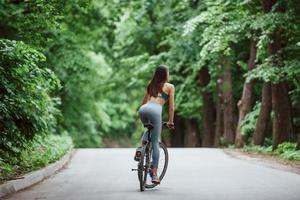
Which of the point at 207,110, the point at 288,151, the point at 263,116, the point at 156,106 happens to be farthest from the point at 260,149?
the point at 156,106

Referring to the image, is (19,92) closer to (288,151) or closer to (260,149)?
(288,151)

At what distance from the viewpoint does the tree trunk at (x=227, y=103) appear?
28.4 metres

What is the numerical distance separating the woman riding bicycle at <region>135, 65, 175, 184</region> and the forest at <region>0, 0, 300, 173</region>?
303cm

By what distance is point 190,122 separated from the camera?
1474 inches

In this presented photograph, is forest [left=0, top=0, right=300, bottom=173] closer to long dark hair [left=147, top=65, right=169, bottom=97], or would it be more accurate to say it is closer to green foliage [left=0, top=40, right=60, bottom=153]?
green foliage [left=0, top=40, right=60, bottom=153]

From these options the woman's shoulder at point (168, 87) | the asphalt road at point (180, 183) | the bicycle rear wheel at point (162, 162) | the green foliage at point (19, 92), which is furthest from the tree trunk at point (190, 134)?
the woman's shoulder at point (168, 87)

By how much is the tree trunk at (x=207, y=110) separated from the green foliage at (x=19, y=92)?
19286mm

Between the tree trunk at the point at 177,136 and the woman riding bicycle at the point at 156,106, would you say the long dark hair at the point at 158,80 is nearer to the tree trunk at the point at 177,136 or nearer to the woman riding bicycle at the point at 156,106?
the woman riding bicycle at the point at 156,106

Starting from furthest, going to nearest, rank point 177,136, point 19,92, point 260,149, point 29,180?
point 177,136 → point 260,149 → point 19,92 → point 29,180

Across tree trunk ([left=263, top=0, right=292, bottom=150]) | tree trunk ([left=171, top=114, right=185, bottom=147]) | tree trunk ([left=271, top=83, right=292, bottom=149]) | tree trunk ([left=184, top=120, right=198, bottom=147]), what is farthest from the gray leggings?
tree trunk ([left=171, top=114, right=185, bottom=147])

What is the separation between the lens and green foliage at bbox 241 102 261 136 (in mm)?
25062

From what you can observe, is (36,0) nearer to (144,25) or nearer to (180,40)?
(180,40)

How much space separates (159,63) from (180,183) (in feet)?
67.4

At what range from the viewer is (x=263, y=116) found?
23250 millimetres
